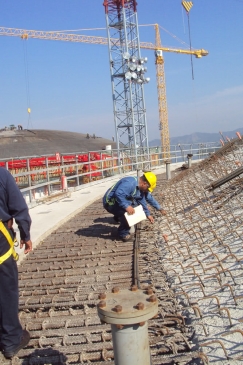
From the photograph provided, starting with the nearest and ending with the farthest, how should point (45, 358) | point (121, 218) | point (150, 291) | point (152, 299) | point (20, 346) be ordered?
point (152, 299) → point (150, 291) → point (45, 358) → point (20, 346) → point (121, 218)

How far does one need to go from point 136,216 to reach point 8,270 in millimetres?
3294

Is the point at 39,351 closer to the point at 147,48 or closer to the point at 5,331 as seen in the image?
the point at 5,331

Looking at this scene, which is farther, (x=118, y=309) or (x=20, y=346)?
(x=20, y=346)

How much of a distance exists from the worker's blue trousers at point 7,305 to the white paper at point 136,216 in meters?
3.11

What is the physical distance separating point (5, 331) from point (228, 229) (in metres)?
3.63

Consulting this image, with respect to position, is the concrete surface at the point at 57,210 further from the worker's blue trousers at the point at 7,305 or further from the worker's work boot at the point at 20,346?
the worker's blue trousers at the point at 7,305

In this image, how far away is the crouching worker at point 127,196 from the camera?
6.28 meters

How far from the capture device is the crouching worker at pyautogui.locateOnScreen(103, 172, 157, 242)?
6.28m

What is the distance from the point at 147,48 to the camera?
75875 mm

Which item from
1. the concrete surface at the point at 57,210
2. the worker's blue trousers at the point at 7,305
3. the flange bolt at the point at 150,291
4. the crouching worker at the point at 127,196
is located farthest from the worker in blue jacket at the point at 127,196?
the flange bolt at the point at 150,291

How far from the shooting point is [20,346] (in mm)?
3393

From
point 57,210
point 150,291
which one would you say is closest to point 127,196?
point 57,210

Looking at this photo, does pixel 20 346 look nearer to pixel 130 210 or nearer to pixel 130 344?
pixel 130 344

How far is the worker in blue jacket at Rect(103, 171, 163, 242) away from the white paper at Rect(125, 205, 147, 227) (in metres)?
0.08
